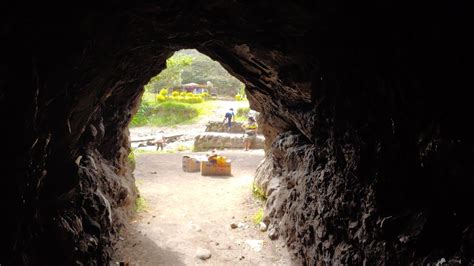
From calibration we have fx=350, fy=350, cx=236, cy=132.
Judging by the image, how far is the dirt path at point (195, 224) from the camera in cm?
960

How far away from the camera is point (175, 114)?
1481 inches

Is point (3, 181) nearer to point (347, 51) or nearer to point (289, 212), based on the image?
point (347, 51)

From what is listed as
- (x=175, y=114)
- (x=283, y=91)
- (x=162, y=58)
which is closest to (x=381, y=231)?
(x=283, y=91)

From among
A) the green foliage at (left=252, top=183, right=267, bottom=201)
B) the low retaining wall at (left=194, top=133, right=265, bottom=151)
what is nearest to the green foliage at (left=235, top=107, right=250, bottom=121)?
the low retaining wall at (left=194, top=133, right=265, bottom=151)

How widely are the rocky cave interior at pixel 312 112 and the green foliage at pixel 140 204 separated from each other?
3.90 m

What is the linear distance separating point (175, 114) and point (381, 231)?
33697 mm

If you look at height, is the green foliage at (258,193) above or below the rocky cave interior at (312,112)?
below

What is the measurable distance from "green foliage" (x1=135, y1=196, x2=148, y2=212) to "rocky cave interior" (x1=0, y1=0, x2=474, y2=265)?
390 centimetres

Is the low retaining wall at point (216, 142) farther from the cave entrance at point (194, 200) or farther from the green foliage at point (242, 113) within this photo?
the green foliage at point (242, 113)

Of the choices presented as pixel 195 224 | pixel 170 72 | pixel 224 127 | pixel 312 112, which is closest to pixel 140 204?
pixel 195 224

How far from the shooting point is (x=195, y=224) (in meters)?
11.9

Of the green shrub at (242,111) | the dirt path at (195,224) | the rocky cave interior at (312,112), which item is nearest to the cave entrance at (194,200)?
the dirt path at (195,224)

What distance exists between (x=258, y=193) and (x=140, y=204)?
15.1 feet

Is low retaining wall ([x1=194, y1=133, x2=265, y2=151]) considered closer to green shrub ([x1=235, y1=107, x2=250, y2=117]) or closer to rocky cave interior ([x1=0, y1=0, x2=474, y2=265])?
green shrub ([x1=235, y1=107, x2=250, y2=117])
